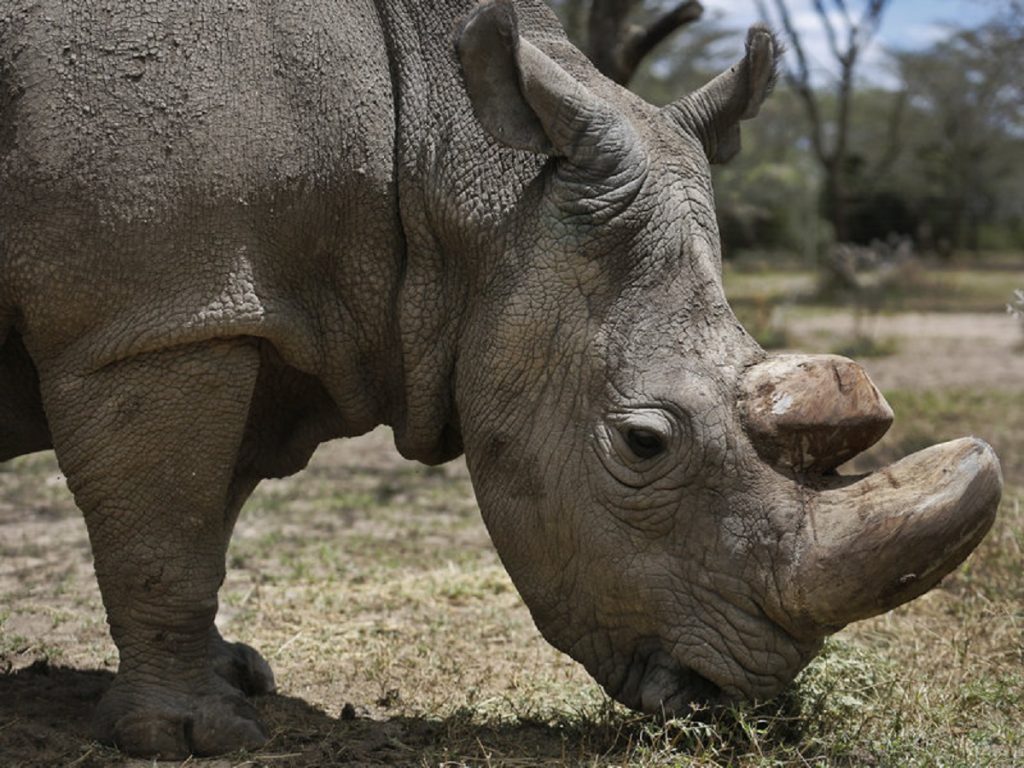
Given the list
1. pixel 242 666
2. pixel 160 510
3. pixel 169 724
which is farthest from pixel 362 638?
pixel 160 510

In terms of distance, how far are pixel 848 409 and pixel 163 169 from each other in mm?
1954

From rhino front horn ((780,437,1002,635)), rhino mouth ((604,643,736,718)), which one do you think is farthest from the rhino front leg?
rhino front horn ((780,437,1002,635))

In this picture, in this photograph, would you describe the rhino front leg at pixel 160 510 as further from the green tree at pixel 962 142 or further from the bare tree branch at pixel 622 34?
the green tree at pixel 962 142

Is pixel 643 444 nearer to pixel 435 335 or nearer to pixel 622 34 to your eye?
pixel 435 335

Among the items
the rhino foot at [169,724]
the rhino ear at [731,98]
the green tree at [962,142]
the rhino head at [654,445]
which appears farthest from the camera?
the green tree at [962,142]

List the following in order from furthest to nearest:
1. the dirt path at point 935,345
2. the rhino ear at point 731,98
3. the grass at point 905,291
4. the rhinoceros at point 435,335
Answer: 1. the grass at point 905,291
2. the dirt path at point 935,345
3. the rhino ear at point 731,98
4. the rhinoceros at point 435,335

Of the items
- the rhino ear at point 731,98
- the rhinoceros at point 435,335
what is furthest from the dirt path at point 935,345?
the rhinoceros at point 435,335

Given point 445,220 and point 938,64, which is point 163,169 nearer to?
point 445,220

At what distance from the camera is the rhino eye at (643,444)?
3.98 meters

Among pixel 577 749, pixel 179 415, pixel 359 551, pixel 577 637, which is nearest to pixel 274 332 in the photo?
pixel 179 415

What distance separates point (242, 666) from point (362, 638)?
82cm

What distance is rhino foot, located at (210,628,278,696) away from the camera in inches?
199

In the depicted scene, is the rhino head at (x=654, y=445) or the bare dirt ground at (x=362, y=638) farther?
the bare dirt ground at (x=362, y=638)

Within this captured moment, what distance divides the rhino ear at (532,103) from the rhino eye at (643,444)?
764 millimetres
